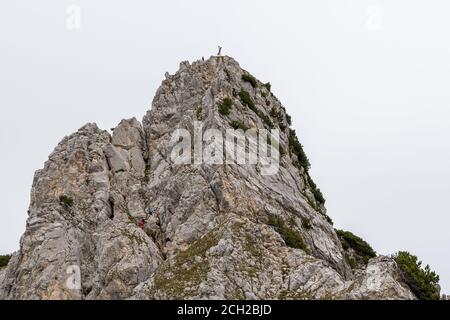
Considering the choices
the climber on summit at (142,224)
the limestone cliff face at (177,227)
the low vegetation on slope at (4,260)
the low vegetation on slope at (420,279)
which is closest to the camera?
the limestone cliff face at (177,227)

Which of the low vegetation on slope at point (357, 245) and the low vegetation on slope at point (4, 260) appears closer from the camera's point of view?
the low vegetation on slope at point (357, 245)

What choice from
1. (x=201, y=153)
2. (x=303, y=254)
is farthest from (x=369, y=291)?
(x=201, y=153)

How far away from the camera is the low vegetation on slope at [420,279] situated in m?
48.7

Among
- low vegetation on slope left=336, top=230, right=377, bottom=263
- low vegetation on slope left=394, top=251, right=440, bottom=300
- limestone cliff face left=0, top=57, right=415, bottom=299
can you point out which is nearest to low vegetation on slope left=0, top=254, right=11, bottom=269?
limestone cliff face left=0, top=57, right=415, bottom=299

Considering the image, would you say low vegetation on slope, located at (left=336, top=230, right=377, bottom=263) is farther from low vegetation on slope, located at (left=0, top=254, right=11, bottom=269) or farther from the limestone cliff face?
low vegetation on slope, located at (left=0, top=254, right=11, bottom=269)

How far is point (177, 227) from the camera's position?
52.9 meters

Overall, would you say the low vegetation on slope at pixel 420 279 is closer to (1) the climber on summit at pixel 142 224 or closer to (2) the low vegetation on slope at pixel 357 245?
(2) the low vegetation on slope at pixel 357 245

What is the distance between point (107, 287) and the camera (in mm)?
47312

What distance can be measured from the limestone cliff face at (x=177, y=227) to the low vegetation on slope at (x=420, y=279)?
283 centimetres

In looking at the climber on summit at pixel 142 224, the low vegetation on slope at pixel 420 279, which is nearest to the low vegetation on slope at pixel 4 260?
the climber on summit at pixel 142 224

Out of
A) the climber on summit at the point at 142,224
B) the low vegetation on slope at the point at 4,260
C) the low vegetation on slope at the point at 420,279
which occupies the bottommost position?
the low vegetation on slope at the point at 420,279

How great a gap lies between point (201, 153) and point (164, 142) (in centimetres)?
824

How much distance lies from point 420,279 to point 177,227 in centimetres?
2137

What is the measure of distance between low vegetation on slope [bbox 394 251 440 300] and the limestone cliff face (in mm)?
2835
